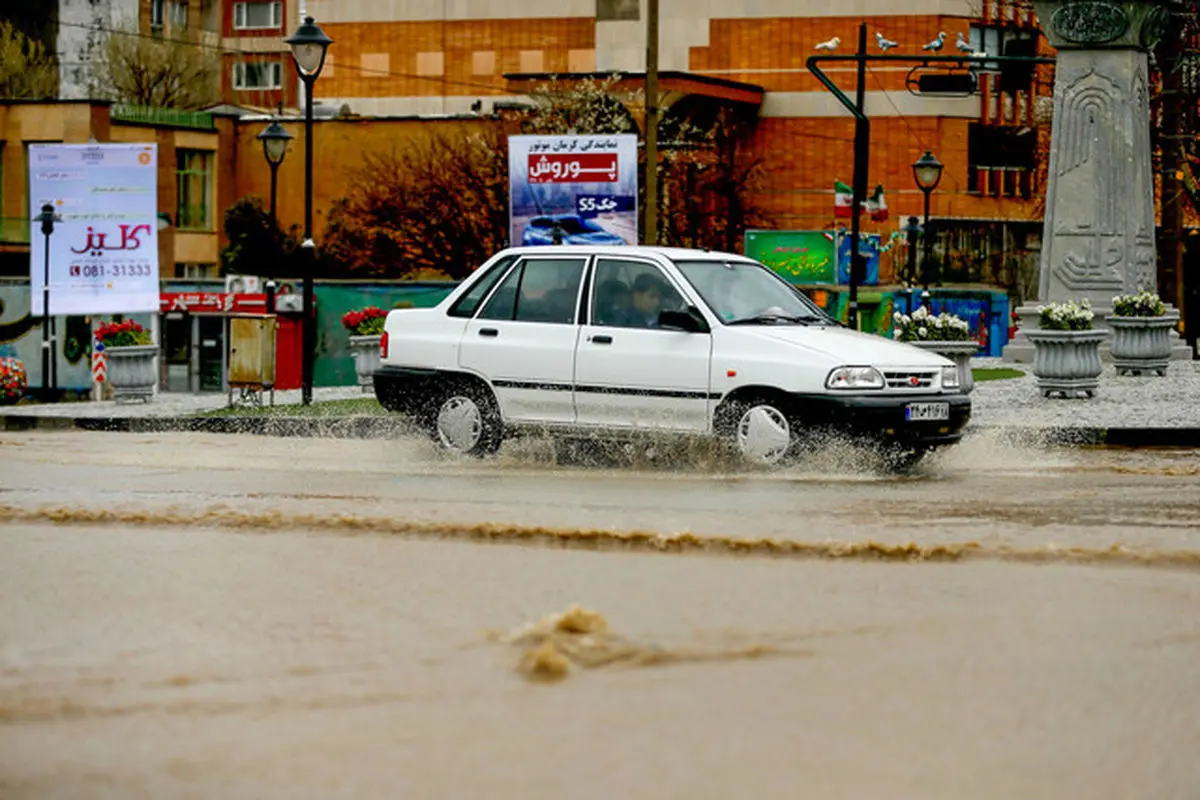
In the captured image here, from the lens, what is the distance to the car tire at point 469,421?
53.2 feet

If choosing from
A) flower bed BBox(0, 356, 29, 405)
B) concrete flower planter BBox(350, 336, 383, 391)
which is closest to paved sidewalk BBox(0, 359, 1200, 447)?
concrete flower planter BBox(350, 336, 383, 391)

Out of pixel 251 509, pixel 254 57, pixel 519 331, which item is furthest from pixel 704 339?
pixel 254 57

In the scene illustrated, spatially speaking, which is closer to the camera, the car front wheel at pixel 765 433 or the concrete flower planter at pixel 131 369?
the car front wheel at pixel 765 433

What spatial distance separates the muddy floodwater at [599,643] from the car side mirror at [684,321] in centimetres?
210

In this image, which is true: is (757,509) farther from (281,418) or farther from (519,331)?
(281,418)

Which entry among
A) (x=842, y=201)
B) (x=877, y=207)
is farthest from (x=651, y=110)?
(x=877, y=207)

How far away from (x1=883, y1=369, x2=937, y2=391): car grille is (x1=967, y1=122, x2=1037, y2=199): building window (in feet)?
196

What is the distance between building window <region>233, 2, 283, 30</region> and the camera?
102812mm

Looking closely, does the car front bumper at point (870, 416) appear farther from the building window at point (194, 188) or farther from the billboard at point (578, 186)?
the building window at point (194, 188)

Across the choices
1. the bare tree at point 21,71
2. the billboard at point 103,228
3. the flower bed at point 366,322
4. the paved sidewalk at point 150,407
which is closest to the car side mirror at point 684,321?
the paved sidewalk at point 150,407

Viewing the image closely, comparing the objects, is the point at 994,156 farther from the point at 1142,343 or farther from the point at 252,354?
the point at 252,354

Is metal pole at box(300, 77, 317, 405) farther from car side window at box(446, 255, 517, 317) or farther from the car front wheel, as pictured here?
the car front wheel

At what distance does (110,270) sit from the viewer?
1183 inches

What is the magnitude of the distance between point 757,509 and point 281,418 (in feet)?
35.8
